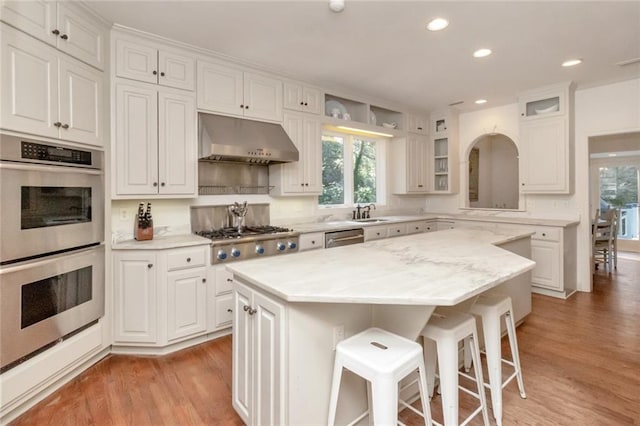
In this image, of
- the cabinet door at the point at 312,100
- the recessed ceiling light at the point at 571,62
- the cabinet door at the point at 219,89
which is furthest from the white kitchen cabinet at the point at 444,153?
the cabinet door at the point at 219,89

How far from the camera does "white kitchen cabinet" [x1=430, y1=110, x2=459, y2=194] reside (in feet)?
17.2

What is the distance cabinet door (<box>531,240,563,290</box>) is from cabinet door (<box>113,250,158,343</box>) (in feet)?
14.5

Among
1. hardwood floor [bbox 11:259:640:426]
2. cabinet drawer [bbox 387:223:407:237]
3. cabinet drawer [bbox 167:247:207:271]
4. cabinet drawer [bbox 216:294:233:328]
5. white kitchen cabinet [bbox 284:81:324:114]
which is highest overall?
white kitchen cabinet [bbox 284:81:324:114]

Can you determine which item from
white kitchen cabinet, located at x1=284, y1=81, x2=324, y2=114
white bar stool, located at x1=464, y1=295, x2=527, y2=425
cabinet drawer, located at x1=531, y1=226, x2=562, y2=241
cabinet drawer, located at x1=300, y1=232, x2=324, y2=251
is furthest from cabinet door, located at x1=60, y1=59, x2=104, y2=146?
cabinet drawer, located at x1=531, y1=226, x2=562, y2=241

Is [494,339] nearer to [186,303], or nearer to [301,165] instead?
[186,303]

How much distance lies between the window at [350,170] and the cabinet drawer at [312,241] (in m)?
1.04

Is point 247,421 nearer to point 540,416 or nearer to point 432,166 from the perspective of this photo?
point 540,416

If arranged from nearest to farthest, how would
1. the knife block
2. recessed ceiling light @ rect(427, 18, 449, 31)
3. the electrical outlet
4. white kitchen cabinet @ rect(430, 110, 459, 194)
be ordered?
the electrical outlet → recessed ceiling light @ rect(427, 18, 449, 31) → the knife block → white kitchen cabinet @ rect(430, 110, 459, 194)

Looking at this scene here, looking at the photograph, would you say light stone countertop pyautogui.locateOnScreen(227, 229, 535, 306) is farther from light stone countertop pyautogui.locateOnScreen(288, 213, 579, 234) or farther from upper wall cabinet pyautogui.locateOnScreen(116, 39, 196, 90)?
upper wall cabinet pyautogui.locateOnScreen(116, 39, 196, 90)

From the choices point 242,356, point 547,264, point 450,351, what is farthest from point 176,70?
point 547,264

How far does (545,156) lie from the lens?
421 cm

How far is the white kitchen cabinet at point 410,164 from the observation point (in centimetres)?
510

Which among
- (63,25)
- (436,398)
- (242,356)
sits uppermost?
(63,25)

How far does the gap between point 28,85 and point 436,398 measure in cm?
319
